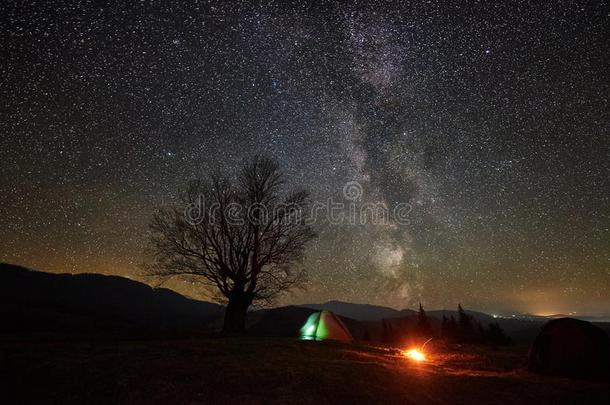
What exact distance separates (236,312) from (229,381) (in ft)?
51.0

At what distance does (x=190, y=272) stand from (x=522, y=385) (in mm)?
19186

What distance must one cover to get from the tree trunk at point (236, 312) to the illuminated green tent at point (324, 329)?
209 inches

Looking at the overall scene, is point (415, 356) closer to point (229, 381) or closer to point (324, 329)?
point (324, 329)

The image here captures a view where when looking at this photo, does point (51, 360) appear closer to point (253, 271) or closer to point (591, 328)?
point (253, 271)

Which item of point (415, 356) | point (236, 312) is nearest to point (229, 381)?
point (415, 356)

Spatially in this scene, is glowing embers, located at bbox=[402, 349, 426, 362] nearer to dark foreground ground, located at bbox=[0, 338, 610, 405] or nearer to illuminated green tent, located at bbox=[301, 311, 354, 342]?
dark foreground ground, located at bbox=[0, 338, 610, 405]

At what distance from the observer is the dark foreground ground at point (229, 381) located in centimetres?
737

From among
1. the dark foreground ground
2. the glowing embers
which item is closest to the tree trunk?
the dark foreground ground

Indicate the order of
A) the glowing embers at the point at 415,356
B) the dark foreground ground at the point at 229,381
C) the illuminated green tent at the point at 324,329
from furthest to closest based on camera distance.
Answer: the illuminated green tent at the point at 324,329, the glowing embers at the point at 415,356, the dark foreground ground at the point at 229,381

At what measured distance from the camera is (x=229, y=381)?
820 centimetres

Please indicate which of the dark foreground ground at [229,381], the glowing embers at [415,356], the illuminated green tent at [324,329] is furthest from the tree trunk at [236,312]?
the glowing embers at [415,356]

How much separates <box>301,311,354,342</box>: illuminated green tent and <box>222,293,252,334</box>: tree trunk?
5303 millimetres

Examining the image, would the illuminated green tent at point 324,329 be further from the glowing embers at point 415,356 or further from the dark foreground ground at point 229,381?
the dark foreground ground at point 229,381

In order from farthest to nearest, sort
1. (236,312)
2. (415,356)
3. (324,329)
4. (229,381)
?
(324,329) → (236,312) → (415,356) → (229,381)
